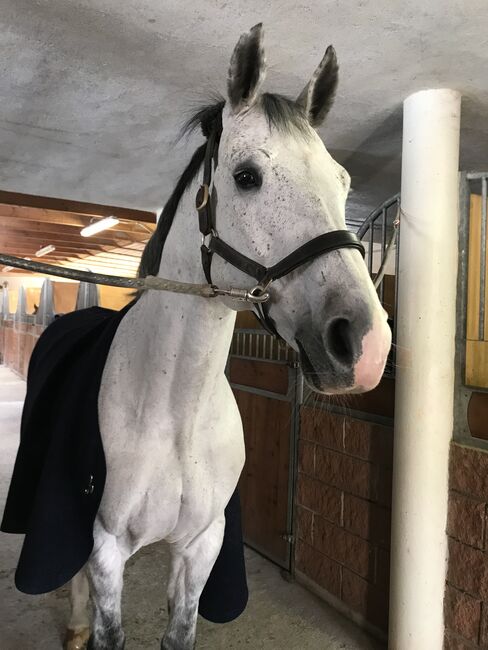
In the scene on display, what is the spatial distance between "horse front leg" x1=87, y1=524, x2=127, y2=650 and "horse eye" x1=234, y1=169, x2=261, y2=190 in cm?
86

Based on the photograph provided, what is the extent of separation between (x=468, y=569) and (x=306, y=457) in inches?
33.7

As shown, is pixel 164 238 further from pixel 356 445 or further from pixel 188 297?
pixel 356 445

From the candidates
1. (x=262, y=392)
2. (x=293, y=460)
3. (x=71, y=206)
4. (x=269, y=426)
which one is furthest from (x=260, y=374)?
(x=71, y=206)

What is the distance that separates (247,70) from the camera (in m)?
0.92

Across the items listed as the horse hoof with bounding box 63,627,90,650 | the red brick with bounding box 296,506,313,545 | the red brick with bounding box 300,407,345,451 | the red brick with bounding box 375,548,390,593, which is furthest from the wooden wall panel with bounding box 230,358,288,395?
the horse hoof with bounding box 63,627,90,650

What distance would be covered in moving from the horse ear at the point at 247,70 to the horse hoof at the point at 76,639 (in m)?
1.81

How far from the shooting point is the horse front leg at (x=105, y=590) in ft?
3.84

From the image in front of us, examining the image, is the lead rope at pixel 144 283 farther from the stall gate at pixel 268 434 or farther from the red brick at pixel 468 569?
the stall gate at pixel 268 434

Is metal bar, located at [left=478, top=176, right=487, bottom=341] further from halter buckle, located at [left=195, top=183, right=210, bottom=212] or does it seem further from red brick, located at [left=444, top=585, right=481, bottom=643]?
halter buckle, located at [left=195, top=183, right=210, bottom=212]

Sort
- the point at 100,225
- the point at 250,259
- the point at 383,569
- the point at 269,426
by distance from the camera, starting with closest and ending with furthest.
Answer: the point at 250,259
the point at 383,569
the point at 269,426
the point at 100,225

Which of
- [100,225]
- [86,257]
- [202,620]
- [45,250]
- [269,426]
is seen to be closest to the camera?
[202,620]

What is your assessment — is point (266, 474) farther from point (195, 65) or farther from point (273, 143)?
point (273, 143)

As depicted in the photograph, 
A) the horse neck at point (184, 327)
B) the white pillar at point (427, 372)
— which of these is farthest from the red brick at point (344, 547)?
the horse neck at point (184, 327)

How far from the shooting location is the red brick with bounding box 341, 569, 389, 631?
74.1 inches
